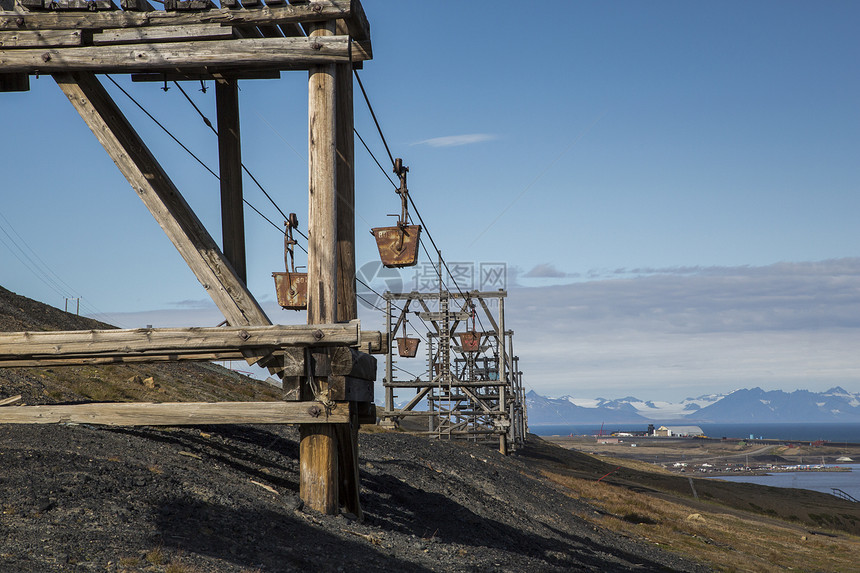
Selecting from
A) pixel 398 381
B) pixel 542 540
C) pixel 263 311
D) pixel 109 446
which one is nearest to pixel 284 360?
pixel 263 311

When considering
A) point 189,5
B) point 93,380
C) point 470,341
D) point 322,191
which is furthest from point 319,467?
point 470,341

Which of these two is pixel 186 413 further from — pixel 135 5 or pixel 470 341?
pixel 470 341

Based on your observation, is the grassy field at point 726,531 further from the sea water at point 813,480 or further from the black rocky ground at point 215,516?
the sea water at point 813,480

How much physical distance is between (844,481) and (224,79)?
166 m

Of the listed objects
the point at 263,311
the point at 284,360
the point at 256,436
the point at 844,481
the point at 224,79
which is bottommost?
the point at 844,481

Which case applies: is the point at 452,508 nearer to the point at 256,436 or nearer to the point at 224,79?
the point at 256,436

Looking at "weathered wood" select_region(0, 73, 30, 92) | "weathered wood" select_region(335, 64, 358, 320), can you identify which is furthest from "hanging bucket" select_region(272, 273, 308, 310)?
"weathered wood" select_region(0, 73, 30, 92)

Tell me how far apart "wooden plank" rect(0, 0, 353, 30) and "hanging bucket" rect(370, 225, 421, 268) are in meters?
7.54

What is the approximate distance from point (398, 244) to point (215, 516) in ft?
30.3

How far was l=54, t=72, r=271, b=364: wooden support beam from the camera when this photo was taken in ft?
28.6

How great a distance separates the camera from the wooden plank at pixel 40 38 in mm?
8891

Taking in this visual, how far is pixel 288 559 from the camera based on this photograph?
7.23 m

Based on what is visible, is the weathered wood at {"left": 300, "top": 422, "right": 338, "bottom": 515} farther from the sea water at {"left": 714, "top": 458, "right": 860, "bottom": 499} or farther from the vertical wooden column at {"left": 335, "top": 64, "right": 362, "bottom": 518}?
the sea water at {"left": 714, "top": 458, "right": 860, "bottom": 499}

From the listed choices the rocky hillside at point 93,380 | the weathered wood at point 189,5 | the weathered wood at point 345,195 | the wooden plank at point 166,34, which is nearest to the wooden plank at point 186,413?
the weathered wood at point 345,195
